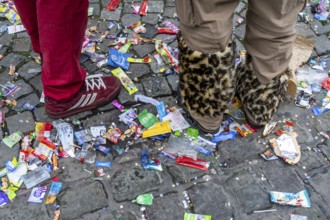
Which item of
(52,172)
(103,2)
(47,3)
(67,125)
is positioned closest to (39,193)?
(52,172)

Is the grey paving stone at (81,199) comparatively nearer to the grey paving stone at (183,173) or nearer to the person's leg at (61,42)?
the grey paving stone at (183,173)

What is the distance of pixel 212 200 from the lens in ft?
7.90

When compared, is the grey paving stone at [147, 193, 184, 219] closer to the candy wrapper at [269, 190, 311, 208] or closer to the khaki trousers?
the candy wrapper at [269, 190, 311, 208]

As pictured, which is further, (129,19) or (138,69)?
(129,19)

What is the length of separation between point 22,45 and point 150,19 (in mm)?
1179

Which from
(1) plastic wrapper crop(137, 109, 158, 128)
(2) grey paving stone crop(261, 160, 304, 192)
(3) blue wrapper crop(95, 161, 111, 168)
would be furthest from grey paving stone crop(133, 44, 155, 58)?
A: (2) grey paving stone crop(261, 160, 304, 192)

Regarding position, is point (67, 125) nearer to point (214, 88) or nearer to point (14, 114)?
point (14, 114)

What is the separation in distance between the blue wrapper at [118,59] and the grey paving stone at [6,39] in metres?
0.93

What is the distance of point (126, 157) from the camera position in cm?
262

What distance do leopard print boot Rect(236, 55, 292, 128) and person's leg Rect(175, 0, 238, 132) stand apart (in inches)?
8.3

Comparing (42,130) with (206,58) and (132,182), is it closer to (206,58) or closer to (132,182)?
(132,182)

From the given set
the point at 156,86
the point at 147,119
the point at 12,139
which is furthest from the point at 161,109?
the point at 12,139

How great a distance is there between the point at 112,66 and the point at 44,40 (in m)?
0.95

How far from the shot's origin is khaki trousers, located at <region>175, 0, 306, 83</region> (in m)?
2.06
